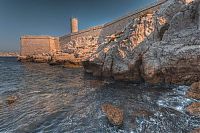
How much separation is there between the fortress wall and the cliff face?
13132 mm

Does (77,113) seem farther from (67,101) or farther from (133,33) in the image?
(133,33)

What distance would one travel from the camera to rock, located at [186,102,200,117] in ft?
23.8

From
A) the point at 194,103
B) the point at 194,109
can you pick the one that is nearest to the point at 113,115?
the point at 194,109

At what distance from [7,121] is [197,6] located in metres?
11.3

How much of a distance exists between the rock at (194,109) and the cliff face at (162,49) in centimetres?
289

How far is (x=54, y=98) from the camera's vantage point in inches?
437

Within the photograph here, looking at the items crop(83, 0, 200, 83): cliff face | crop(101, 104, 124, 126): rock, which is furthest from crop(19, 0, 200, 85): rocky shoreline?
crop(101, 104, 124, 126): rock

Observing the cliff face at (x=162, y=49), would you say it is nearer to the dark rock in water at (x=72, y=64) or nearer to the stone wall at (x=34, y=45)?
the dark rock in water at (x=72, y=64)

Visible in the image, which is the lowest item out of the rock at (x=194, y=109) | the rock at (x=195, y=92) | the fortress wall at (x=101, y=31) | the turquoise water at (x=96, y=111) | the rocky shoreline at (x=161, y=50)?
the turquoise water at (x=96, y=111)

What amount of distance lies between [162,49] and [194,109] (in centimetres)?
491

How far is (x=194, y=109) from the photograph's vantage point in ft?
24.5

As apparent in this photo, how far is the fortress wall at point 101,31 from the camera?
3112 centimetres

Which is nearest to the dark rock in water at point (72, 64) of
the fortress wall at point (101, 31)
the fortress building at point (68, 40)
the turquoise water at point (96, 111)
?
the fortress wall at point (101, 31)

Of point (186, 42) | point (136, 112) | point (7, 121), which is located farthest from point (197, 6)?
point (7, 121)
